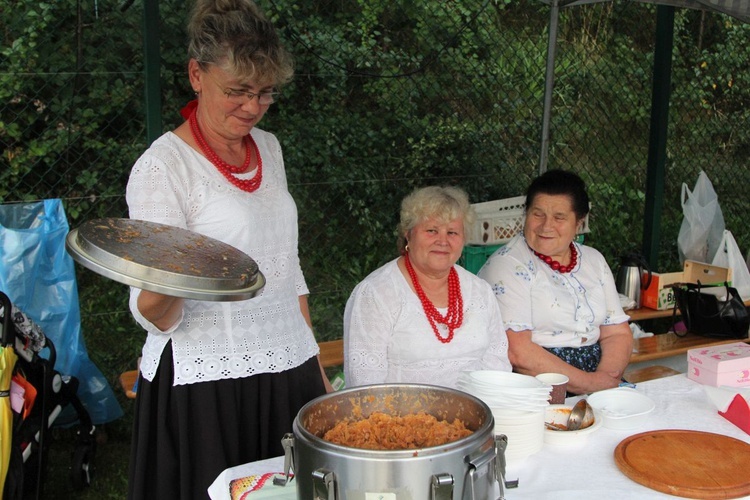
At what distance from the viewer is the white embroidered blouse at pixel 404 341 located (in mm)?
2625

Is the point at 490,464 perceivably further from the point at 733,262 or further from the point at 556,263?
the point at 733,262

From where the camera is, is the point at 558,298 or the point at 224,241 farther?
the point at 558,298

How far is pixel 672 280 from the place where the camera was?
4410mm

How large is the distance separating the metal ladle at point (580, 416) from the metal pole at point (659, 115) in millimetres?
3196

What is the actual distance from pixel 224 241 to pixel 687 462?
126 centimetres

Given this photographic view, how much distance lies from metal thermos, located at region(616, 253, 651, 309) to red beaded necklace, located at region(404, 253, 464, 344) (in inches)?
77.8

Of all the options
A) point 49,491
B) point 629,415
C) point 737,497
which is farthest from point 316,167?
point 737,497

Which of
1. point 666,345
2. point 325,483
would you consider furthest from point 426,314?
point 666,345

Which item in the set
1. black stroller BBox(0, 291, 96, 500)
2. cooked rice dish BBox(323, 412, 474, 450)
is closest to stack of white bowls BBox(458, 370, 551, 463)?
cooked rice dish BBox(323, 412, 474, 450)

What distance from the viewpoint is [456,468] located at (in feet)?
4.01

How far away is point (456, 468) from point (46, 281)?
2.79 metres

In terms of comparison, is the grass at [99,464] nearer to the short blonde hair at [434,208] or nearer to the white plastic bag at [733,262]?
the short blonde hair at [434,208]

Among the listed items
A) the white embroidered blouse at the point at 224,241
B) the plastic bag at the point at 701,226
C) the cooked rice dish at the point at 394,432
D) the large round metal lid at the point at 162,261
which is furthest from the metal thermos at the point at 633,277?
the large round metal lid at the point at 162,261

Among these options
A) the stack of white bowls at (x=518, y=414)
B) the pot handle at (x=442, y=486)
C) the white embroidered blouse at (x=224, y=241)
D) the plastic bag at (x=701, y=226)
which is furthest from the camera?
the plastic bag at (x=701, y=226)
